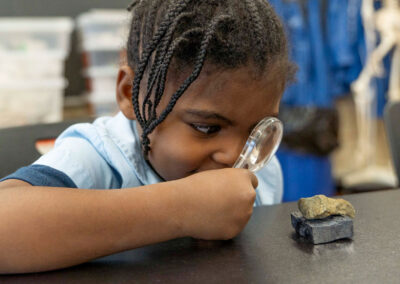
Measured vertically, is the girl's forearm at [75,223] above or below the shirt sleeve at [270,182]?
above

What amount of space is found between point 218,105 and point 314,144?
161 cm

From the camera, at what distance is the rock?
482 mm

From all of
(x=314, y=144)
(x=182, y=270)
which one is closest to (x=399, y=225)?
(x=182, y=270)

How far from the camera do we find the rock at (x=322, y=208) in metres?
0.48

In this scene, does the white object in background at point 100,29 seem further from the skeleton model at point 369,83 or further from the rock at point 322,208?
the rock at point 322,208

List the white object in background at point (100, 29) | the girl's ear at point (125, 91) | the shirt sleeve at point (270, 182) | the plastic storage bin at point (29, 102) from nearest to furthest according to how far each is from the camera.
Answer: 1. the girl's ear at point (125, 91)
2. the shirt sleeve at point (270, 182)
3. the plastic storage bin at point (29, 102)
4. the white object in background at point (100, 29)

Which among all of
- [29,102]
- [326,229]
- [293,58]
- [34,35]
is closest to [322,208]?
[326,229]

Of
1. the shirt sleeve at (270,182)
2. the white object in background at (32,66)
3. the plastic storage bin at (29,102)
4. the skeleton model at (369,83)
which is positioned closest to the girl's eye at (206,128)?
the shirt sleeve at (270,182)

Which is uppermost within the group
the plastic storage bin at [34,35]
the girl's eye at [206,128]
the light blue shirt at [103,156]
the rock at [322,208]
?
the girl's eye at [206,128]

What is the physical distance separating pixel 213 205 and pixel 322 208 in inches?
4.6

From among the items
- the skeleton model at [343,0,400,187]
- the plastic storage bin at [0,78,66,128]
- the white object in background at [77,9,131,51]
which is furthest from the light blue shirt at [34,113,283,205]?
the skeleton model at [343,0,400,187]

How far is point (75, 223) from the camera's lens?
434 millimetres

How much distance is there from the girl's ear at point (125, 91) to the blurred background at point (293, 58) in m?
1.25

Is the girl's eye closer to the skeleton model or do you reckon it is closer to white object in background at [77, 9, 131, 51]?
white object in background at [77, 9, 131, 51]
